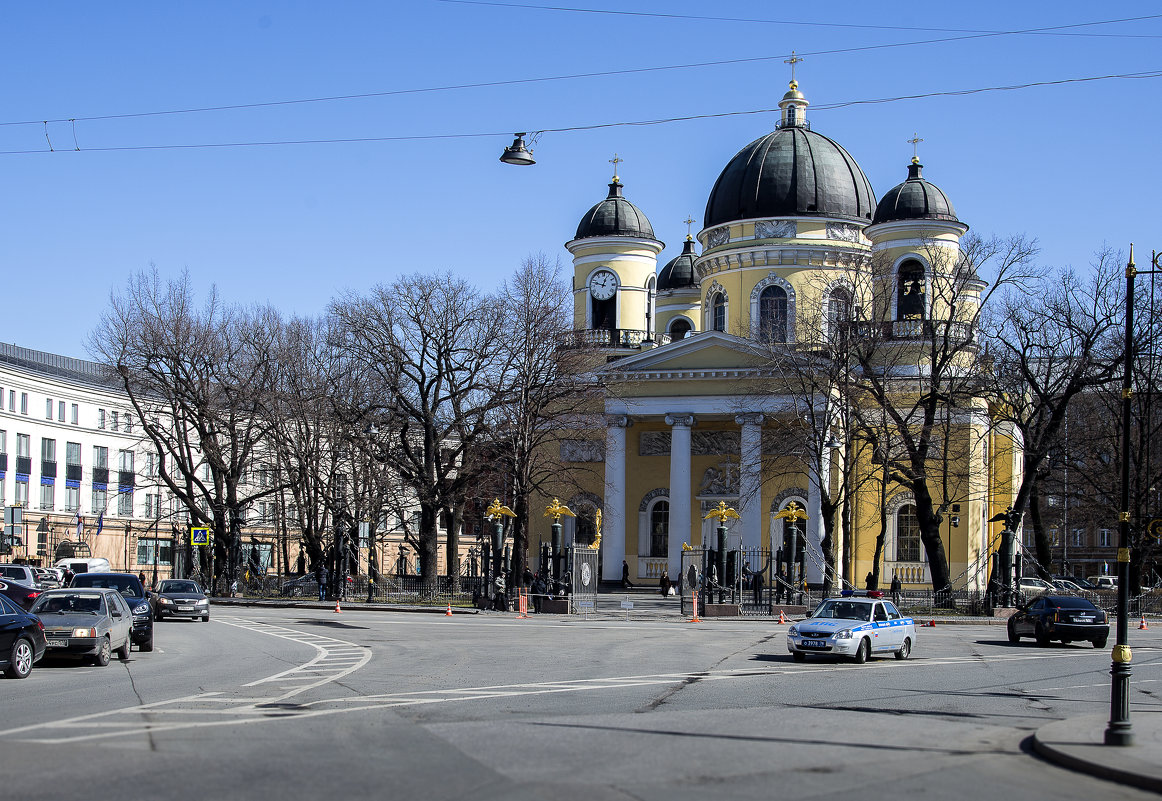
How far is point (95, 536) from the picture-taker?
74.4 metres

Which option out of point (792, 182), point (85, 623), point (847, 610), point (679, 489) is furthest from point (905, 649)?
point (792, 182)

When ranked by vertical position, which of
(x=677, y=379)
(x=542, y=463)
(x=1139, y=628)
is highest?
(x=677, y=379)

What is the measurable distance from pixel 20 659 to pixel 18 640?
30 cm

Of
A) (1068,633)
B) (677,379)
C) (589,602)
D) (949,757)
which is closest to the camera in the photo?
(949,757)

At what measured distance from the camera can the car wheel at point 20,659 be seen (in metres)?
19.5

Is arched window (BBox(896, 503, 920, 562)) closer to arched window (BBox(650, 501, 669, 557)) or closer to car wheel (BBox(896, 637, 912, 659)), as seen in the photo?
arched window (BBox(650, 501, 669, 557))

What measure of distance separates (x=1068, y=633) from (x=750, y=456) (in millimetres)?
26884

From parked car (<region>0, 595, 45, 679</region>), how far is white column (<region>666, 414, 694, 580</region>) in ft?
131

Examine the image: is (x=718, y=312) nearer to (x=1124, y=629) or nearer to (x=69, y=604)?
(x=69, y=604)

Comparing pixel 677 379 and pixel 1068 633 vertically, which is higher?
pixel 677 379

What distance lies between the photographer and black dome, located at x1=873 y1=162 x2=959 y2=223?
6144cm

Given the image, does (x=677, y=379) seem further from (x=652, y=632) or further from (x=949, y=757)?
(x=949, y=757)

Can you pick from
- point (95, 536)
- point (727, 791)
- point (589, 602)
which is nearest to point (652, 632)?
point (589, 602)

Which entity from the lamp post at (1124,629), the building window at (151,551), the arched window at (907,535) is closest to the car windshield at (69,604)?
the lamp post at (1124,629)
